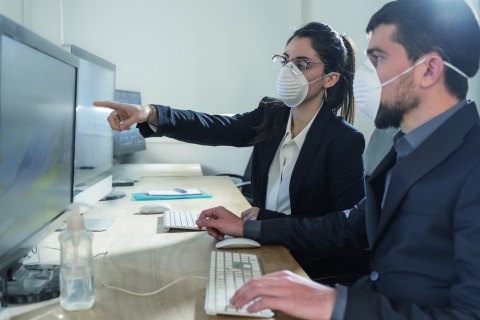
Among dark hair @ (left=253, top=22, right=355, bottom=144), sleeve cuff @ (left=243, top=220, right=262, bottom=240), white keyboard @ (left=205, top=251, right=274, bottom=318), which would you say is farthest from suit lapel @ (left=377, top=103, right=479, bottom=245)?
dark hair @ (left=253, top=22, right=355, bottom=144)

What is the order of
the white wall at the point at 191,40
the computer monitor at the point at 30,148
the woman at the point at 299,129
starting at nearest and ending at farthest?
the computer monitor at the point at 30,148 → the woman at the point at 299,129 → the white wall at the point at 191,40

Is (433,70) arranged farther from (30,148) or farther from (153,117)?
(153,117)

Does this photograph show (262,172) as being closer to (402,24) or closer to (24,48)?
(402,24)

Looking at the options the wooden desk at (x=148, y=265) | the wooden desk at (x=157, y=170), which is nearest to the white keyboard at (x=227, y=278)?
the wooden desk at (x=148, y=265)

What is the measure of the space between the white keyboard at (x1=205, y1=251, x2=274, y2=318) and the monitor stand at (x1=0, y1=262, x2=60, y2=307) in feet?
1.01

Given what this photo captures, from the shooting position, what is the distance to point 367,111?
1194 millimetres

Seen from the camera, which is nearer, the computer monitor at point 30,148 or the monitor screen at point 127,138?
the computer monitor at point 30,148

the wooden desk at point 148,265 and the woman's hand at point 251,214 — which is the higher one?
the woman's hand at point 251,214

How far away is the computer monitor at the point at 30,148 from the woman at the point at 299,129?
0.36 meters

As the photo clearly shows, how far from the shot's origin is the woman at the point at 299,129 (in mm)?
1607

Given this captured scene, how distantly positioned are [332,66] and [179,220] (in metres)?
0.78

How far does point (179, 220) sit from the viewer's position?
1.58m

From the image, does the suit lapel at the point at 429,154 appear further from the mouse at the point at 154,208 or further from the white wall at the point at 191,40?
the white wall at the point at 191,40

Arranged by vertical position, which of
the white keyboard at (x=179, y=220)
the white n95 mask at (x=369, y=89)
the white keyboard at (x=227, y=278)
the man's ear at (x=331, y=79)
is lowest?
the white keyboard at (x=227, y=278)
